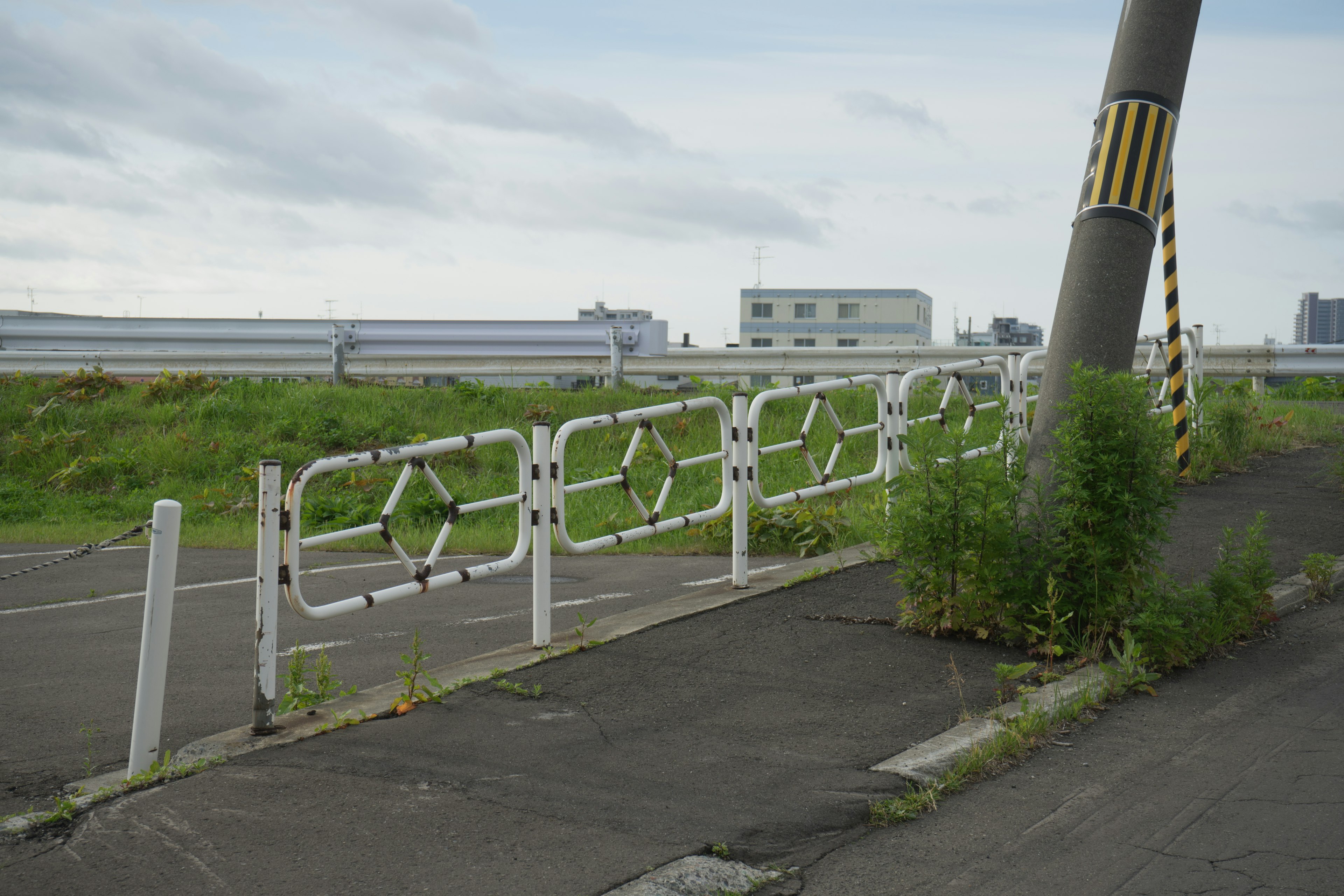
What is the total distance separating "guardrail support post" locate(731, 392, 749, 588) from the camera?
279 inches

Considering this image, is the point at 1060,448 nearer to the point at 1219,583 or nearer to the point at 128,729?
the point at 1219,583

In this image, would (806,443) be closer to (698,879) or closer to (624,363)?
(698,879)

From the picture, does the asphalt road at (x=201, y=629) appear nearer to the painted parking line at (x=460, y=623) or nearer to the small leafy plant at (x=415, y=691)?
the painted parking line at (x=460, y=623)

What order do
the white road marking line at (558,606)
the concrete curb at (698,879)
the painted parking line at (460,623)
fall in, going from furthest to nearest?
the white road marking line at (558,606), the painted parking line at (460,623), the concrete curb at (698,879)

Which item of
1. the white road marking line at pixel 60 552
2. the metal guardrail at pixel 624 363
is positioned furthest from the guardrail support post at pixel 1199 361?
the white road marking line at pixel 60 552

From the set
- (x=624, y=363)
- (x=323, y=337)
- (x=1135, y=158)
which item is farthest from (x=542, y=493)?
(x=323, y=337)

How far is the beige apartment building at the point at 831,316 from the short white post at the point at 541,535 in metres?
72.3

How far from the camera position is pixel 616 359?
602 inches

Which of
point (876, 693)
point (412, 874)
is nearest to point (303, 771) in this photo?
point (412, 874)

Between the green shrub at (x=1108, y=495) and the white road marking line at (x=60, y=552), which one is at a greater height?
the green shrub at (x=1108, y=495)

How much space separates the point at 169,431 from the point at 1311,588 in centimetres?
1351

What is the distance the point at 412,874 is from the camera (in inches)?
130

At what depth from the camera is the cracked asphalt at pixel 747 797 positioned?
3324 mm

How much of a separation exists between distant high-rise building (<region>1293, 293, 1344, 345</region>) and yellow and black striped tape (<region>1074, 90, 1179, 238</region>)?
87.2 metres
